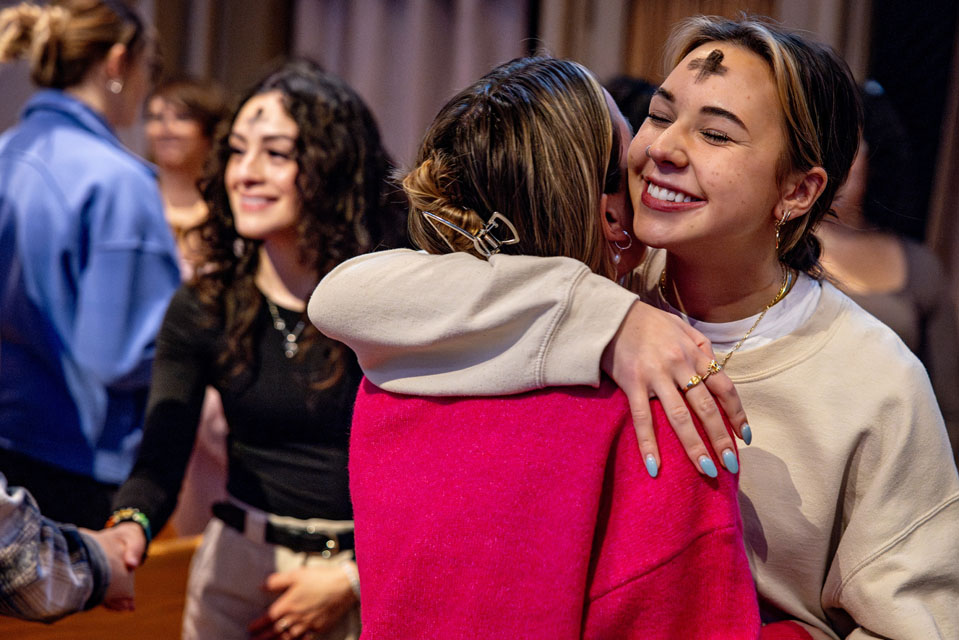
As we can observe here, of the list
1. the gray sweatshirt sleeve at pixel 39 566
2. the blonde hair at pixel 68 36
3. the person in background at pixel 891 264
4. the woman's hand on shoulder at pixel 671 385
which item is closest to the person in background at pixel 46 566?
the gray sweatshirt sleeve at pixel 39 566

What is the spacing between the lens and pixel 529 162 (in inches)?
44.0

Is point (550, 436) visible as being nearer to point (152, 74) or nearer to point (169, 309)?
point (169, 309)

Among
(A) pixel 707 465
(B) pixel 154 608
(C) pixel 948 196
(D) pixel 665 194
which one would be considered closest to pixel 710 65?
(D) pixel 665 194

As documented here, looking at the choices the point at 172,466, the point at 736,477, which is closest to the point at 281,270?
the point at 172,466

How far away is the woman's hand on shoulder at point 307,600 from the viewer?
5.90ft

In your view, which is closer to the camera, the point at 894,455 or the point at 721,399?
the point at 721,399

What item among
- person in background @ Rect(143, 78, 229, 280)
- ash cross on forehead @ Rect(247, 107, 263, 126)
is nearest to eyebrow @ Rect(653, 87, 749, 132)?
ash cross on forehead @ Rect(247, 107, 263, 126)

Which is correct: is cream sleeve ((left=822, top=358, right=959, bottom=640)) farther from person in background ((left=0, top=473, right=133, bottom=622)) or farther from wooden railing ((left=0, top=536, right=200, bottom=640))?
wooden railing ((left=0, top=536, right=200, bottom=640))

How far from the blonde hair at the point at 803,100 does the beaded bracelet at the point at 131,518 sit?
122 cm

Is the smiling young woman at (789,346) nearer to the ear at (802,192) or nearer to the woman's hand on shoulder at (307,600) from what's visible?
the ear at (802,192)

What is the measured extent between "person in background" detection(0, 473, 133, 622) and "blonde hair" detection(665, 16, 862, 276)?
46.8 inches

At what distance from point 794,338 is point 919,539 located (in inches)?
11.7

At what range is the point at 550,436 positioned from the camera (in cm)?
105

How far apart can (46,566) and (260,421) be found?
0.51 m
